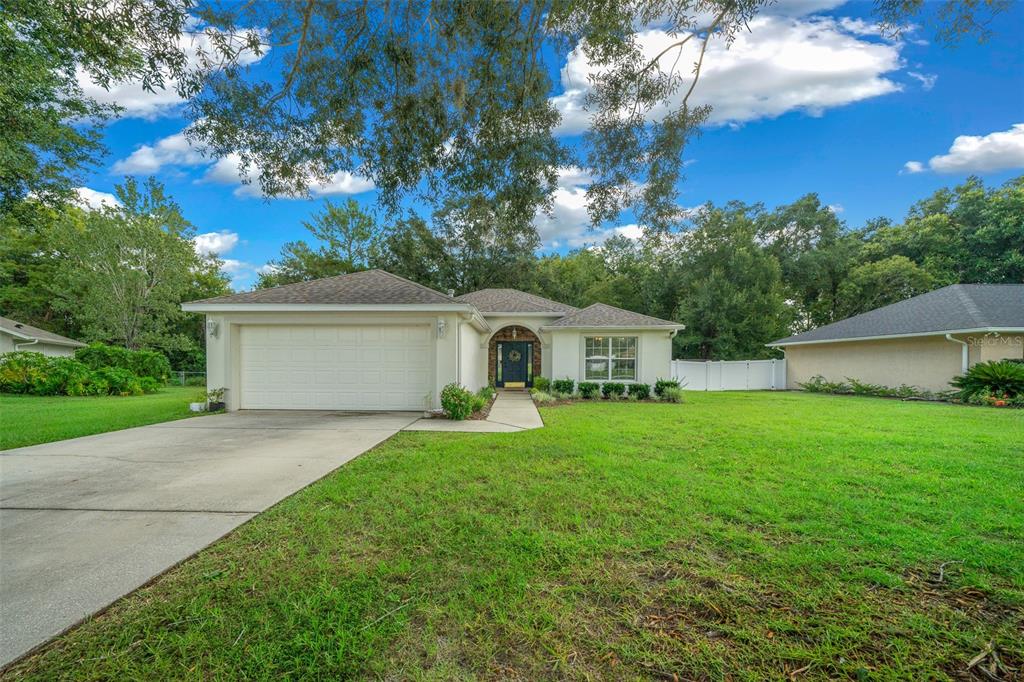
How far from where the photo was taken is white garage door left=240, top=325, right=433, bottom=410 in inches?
392

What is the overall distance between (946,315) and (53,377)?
29.1 meters

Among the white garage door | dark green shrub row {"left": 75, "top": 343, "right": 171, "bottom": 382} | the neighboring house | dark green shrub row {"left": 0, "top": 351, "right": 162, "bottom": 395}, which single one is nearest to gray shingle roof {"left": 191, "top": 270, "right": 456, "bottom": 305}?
the neighboring house

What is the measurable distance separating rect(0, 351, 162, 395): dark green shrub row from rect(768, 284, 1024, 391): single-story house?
86.3 ft

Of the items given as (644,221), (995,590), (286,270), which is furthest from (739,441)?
(286,270)

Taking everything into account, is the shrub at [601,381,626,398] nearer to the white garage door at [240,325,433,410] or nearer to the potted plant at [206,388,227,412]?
the white garage door at [240,325,433,410]

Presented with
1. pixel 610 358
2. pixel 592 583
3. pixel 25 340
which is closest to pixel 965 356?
pixel 610 358

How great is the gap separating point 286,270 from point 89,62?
1020 inches

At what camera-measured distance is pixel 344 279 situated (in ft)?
38.0

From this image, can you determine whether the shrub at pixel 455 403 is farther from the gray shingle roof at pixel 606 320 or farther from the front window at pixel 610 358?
the front window at pixel 610 358

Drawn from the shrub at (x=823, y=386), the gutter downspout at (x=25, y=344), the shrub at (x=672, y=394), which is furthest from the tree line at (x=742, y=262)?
the gutter downspout at (x=25, y=344)

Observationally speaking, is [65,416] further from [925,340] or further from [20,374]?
[925,340]

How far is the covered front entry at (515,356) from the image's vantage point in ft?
55.8

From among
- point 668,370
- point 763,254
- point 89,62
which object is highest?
point 763,254

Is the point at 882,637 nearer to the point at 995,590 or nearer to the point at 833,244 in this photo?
the point at 995,590
